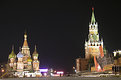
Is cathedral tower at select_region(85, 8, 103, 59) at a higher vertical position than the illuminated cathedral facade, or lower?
higher

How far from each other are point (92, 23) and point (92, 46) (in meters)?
18.4

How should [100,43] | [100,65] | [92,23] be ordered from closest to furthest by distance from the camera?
1. [100,65]
2. [100,43]
3. [92,23]

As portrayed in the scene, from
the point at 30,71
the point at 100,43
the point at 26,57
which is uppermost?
the point at 100,43

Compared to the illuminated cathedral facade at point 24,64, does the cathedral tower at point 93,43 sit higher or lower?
higher

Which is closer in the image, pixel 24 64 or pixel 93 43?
pixel 24 64

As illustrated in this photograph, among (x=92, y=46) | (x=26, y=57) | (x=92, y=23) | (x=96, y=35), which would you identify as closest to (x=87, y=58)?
(x=92, y=46)

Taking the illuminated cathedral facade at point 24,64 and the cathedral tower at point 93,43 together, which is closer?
the illuminated cathedral facade at point 24,64

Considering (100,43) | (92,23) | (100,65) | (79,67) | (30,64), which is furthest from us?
(92,23)

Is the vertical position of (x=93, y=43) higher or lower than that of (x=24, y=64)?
higher

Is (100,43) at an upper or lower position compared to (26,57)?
upper

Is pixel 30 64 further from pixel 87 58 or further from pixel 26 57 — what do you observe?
pixel 87 58

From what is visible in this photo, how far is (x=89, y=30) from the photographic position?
5458 inches

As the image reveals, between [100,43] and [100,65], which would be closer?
[100,65]

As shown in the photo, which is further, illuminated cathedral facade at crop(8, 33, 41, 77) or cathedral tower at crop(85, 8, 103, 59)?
cathedral tower at crop(85, 8, 103, 59)
